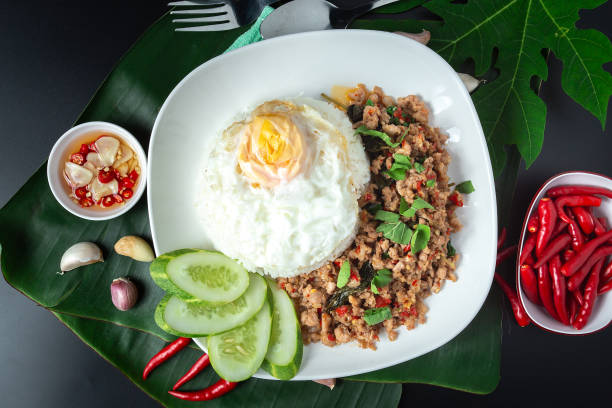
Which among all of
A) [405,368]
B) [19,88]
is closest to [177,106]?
[19,88]

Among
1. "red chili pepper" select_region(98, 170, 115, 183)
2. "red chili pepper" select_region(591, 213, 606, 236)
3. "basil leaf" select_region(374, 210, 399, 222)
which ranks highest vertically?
"red chili pepper" select_region(98, 170, 115, 183)

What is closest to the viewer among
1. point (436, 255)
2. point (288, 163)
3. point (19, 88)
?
point (288, 163)

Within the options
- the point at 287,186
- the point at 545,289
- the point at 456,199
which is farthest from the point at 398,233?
the point at 545,289

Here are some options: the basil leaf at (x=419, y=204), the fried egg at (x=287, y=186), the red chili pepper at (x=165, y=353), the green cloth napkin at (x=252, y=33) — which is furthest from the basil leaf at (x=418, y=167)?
the red chili pepper at (x=165, y=353)

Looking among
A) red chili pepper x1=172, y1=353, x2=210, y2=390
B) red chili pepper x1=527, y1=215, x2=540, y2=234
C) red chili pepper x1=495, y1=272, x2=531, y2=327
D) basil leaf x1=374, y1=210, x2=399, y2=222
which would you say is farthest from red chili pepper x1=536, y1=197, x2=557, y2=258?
red chili pepper x1=172, y1=353, x2=210, y2=390

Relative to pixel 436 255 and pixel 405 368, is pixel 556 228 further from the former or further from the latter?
pixel 405 368

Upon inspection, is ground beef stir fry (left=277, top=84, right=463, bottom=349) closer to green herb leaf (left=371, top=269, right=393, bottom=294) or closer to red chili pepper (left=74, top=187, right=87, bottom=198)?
green herb leaf (left=371, top=269, right=393, bottom=294)
